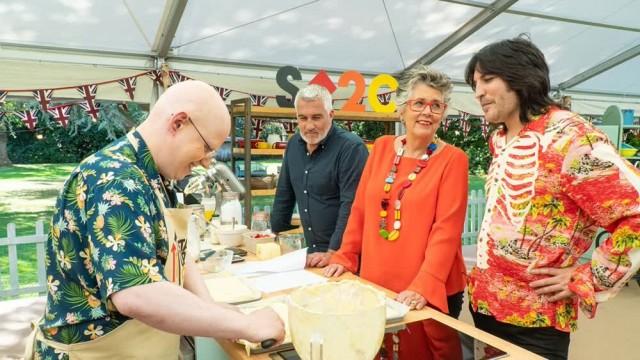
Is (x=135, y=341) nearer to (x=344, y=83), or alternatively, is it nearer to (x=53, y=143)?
(x=344, y=83)

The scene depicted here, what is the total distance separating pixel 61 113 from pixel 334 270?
394 centimetres

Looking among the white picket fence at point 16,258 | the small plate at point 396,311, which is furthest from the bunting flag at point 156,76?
the small plate at point 396,311

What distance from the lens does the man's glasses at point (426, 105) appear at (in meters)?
1.79

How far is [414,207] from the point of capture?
5.66 feet

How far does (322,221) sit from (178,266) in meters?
1.61

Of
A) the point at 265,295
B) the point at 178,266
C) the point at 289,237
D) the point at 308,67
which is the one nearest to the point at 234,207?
the point at 289,237

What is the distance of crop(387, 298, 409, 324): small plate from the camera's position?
3.99 ft

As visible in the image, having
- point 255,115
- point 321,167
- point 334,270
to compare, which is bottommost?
point 334,270

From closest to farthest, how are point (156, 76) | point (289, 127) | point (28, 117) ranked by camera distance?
point (28, 117) → point (156, 76) → point (289, 127)

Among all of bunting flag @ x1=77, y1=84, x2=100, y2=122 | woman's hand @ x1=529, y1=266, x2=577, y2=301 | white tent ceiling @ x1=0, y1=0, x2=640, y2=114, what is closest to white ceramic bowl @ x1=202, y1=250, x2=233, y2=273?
woman's hand @ x1=529, y1=266, x2=577, y2=301

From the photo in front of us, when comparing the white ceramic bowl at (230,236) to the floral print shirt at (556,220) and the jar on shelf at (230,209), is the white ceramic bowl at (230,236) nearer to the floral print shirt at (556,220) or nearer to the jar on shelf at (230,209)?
the jar on shelf at (230,209)

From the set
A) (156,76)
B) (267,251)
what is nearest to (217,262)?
(267,251)

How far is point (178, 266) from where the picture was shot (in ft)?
3.36

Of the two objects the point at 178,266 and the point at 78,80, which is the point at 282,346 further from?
the point at 78,80
